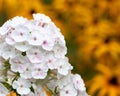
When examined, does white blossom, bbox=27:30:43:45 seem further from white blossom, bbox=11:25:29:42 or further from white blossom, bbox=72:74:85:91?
white blossom, bbox=72:74:85:91

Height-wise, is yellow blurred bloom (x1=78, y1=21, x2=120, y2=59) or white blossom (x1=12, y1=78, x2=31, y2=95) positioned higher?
yellow blurred bloom (x1=78, y1=21, x2=120, y2=59)

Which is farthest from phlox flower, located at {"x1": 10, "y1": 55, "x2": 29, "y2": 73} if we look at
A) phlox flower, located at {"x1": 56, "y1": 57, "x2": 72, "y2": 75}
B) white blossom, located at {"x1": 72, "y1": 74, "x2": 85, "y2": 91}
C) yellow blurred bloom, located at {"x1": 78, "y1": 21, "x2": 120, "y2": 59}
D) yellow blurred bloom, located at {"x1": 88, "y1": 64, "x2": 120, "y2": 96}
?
yellow blurred bloom, located at {"x1": 78, "y1": 21, "x2": 120, "y2": 59}

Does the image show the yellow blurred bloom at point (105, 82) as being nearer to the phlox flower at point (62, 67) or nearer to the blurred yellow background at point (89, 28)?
the blurred yellow background at point (89, 28)

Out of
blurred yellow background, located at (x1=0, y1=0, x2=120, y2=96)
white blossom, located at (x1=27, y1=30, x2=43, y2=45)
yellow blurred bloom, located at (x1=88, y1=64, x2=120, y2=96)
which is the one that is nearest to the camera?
white blossom, located at (x1=27, y1=30, x2=43, y2=45)

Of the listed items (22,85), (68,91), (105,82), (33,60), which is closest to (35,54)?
(33,60)

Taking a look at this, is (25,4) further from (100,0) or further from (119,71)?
(119,71)

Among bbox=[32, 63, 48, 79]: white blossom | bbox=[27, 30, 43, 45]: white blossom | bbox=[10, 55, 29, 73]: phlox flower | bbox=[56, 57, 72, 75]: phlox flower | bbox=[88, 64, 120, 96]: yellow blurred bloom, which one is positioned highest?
bbox=[88, 64, 120, 96]: yellow blurred bloom

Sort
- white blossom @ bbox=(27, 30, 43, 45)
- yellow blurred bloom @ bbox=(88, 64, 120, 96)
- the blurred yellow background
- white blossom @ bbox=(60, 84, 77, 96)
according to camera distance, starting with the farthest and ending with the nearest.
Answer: the blurred yellow background
yellow blurred bloom @ bbox=(88, 64, 120, 96)
white blossom @ bbox=(60, 84, 77, 96)
white blossom @ bbox=(27, 30, 43, 45)
